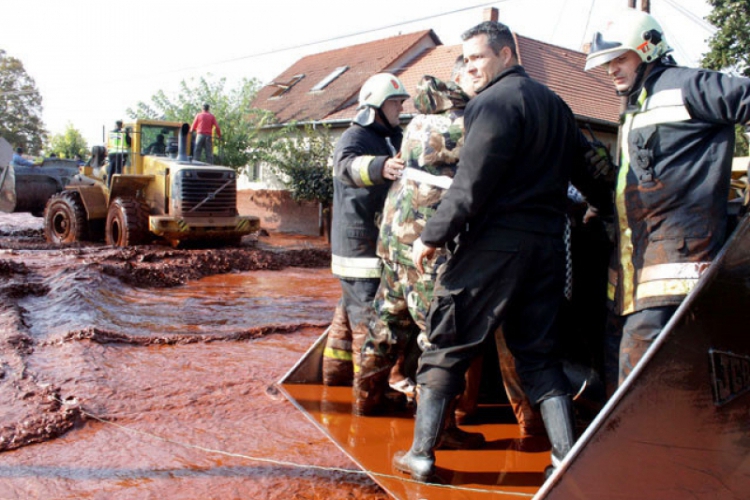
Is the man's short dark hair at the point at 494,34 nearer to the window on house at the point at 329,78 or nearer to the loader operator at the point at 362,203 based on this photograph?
the loader operator at the point at 362,203

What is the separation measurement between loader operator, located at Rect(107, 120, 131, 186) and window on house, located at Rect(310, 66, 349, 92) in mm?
11775

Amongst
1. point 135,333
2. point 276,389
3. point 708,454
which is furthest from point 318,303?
point 708,454

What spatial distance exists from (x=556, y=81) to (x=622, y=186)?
19947 mm

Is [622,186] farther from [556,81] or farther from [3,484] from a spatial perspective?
[556,81]

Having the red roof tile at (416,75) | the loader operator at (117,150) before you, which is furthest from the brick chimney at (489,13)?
the loader operator at (117,150)

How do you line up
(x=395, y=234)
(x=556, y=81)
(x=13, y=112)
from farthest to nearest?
1. (x=13, y=112)
2. (x=556, y=81)
3. (x=395, y=234)

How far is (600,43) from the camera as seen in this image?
10.3ft

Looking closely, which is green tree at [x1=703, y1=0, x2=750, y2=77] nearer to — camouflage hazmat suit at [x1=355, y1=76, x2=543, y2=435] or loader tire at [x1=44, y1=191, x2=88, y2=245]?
loader tire at [x1=44, y1=191, x2=88, y2=245]

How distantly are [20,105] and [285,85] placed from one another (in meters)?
39.8

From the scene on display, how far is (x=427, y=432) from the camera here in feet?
10.1

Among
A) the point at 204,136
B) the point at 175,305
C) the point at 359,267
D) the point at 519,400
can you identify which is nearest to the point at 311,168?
the point at 204,136

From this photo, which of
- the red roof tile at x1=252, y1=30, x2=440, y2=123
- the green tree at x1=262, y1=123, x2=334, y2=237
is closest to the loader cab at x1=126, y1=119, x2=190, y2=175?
the green tree at x1=262, y1=123, x2=334, y2=237

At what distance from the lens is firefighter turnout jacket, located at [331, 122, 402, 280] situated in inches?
164

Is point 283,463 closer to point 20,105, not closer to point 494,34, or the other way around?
point 494,34
